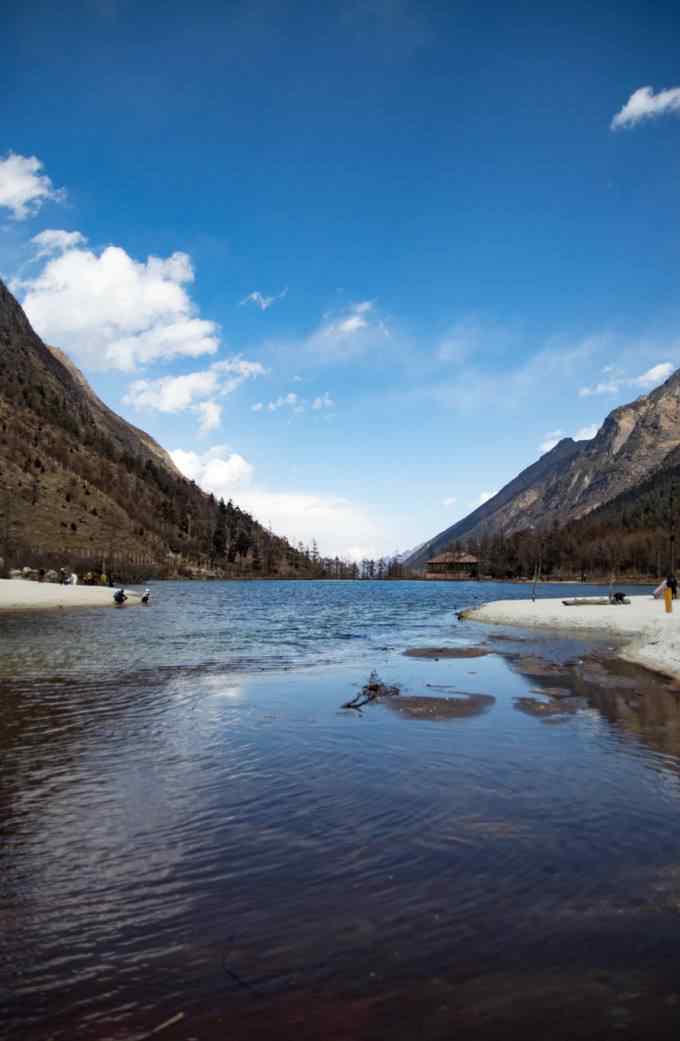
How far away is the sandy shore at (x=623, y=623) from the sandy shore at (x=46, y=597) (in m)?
44.8

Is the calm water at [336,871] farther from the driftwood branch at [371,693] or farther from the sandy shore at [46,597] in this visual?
the sandy shore at [46,597]

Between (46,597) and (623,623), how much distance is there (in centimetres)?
5974

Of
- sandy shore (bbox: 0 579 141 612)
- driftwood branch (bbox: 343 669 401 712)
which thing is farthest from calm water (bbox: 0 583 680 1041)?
sandy shore (bbox: 0 579 141 612)

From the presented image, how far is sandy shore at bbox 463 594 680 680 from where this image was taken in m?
28.8

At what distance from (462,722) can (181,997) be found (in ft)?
42.1

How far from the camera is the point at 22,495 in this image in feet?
453

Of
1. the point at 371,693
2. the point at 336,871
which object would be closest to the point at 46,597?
the point at 371,693

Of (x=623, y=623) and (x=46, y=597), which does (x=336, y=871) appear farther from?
(x=46, y=597)

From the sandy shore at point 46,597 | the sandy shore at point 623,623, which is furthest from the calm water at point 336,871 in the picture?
the sandy shore at point 46,597

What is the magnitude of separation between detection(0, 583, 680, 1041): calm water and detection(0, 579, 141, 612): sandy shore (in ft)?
174

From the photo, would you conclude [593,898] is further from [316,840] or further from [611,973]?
[316,840]

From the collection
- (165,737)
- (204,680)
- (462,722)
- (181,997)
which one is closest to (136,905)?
(181,997)

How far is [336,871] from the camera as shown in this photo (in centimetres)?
863

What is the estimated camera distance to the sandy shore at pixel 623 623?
28.8 meters
